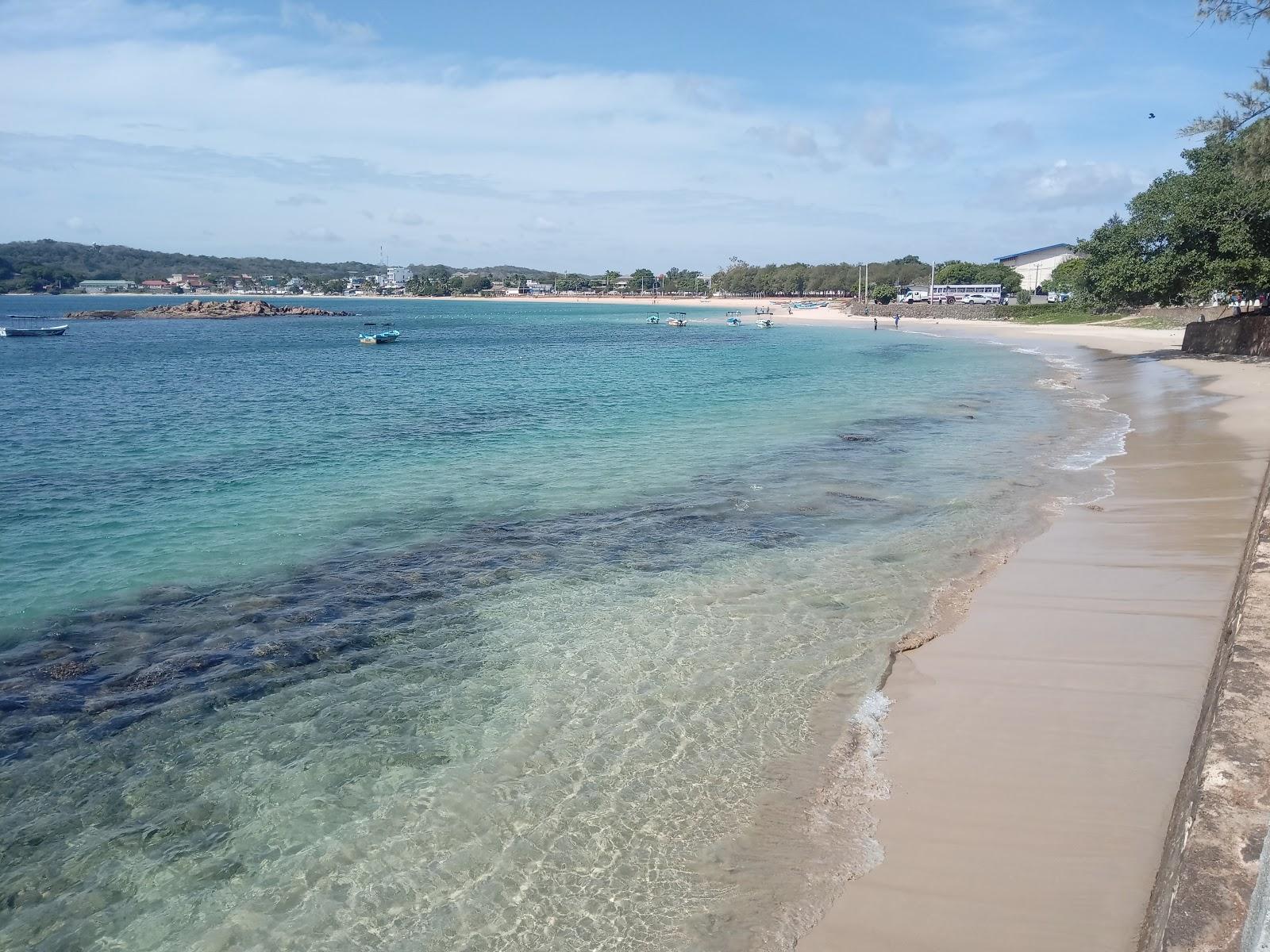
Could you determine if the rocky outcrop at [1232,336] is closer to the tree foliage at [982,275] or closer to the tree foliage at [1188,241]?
the tree foliage at [1188,241]

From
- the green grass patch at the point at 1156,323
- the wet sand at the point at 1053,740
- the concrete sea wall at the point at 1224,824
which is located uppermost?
the green grass patch at the point at 1156,323

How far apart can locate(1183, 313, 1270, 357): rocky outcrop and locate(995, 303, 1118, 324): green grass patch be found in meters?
34.7

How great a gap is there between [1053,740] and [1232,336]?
4008 cm

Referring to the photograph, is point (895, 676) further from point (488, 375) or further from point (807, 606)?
point (488, 375)

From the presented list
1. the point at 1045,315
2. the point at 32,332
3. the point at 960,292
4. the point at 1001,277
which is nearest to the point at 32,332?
the point at 32,332

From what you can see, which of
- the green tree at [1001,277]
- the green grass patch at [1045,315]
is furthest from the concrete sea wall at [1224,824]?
the green tree at [1001,277]

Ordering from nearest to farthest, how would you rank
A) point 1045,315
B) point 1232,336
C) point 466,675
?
point 466,675 < point 1232,336 < point 1045,315

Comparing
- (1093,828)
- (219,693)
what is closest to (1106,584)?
(1093,828)

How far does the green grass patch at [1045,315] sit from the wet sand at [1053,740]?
233 ft

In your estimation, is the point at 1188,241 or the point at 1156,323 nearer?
the point at 1188,241

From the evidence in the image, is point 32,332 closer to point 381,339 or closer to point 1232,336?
point 381,339

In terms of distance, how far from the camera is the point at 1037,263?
5315 inches

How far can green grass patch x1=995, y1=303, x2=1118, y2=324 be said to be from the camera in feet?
251

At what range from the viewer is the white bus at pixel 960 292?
11756cm
